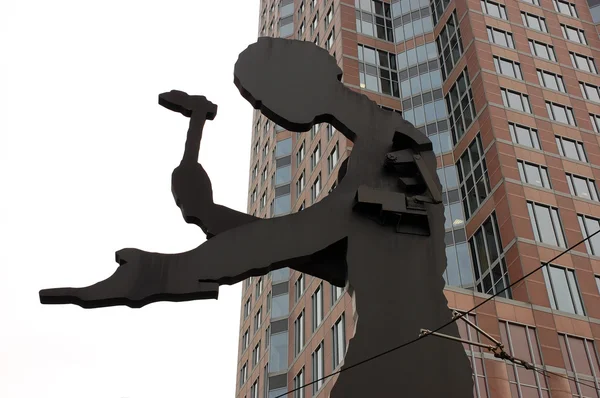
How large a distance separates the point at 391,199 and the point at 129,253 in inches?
101

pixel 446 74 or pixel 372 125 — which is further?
pixel 446 74

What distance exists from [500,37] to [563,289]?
1729 cm

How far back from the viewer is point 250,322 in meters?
51.4

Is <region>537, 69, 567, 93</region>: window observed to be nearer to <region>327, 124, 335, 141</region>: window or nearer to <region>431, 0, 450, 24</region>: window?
<region>431, 0, 450, 24</region>: window

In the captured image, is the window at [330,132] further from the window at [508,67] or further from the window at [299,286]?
the window at [508,67]

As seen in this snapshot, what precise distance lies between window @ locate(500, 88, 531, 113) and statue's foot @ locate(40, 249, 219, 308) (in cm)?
3661

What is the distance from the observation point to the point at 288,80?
8.95 meters

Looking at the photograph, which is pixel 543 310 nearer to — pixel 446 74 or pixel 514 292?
pixel 514 292

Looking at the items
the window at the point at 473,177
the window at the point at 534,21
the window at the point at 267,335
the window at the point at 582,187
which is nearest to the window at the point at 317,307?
the window at the point at 267,335

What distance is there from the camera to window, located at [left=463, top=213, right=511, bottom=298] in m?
35.6

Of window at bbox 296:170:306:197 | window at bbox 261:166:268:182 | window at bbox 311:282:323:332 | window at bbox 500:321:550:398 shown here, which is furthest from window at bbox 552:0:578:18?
window at bbox 500:321:550:398

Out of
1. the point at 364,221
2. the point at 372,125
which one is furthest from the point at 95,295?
the point at 372,125

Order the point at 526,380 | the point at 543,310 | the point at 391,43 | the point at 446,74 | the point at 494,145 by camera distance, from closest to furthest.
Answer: the point at 526,380, the point at 543,310, the point at 494,145, the point at 446,74, the point at 391,43

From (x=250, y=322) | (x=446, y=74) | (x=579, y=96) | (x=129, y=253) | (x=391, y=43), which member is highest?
(x=391, y=43)
